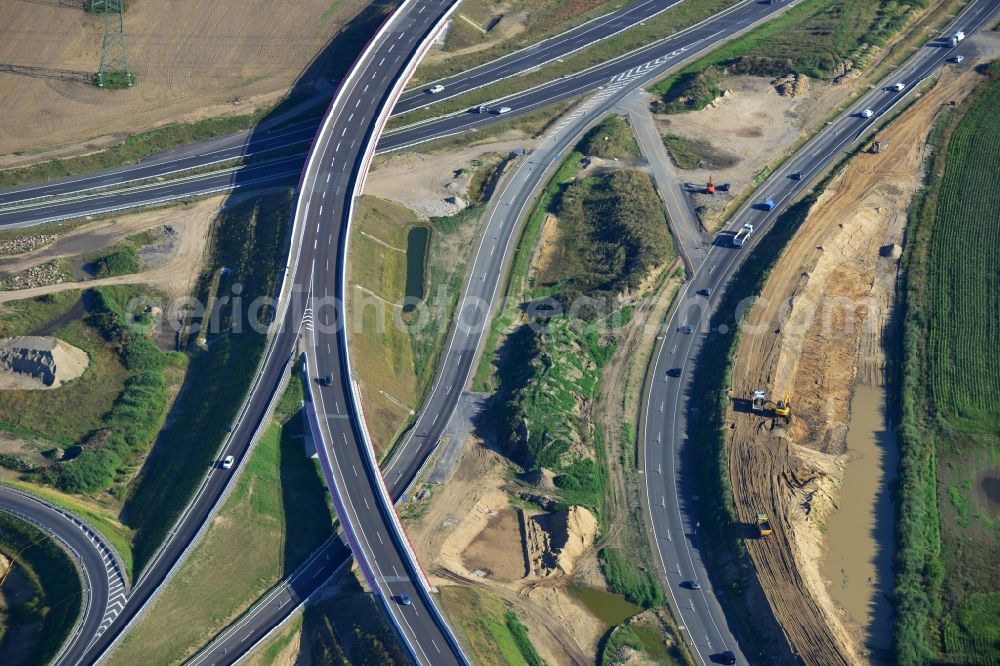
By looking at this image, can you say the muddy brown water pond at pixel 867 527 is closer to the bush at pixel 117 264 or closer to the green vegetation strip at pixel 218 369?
the green vegetation strip at pixel 218 369

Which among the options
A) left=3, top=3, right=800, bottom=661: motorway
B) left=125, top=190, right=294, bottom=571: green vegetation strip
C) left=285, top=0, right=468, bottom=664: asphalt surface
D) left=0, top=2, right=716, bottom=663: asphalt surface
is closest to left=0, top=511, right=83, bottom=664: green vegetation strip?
left=3, top=3, right=800, bottom=661: motorway

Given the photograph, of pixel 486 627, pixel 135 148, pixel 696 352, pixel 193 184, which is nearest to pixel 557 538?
pixel 486 627

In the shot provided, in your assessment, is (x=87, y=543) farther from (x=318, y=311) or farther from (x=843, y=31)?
(x=843, y=31)

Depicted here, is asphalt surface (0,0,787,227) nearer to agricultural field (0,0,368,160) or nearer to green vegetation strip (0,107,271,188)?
green vegetation strip (0,107,271,188)

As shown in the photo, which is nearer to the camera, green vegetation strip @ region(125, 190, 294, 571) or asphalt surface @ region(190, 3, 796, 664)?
asphalt surface @ region(190, 3, 796, 664)

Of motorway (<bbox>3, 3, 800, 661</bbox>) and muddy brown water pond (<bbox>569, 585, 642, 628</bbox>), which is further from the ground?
motorway (<bbox>3, 3, 800, 661</bbox>)

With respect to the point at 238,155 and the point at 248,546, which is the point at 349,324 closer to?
the point at 248,546

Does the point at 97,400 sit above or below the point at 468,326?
below
